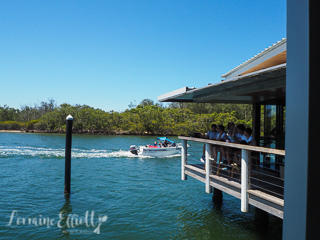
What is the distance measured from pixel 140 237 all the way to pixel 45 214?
4320 mm

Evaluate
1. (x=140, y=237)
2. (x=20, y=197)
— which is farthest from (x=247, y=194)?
(x=20, y=197)

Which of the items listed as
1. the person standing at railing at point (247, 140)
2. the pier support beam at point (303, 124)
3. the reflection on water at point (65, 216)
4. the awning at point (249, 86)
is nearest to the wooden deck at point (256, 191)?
the person standing at railing at point (247, 140)

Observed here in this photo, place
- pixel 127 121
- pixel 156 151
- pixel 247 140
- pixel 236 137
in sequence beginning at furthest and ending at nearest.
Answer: pixel 127 121 → pixel 156 151 → pixel 236 137 → pixel 247 140

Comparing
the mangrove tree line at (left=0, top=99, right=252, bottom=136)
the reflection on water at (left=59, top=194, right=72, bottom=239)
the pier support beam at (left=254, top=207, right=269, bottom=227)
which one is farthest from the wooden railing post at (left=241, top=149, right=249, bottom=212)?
the mangrove tree line at (left=0, top=99, right=252, bottom=136)

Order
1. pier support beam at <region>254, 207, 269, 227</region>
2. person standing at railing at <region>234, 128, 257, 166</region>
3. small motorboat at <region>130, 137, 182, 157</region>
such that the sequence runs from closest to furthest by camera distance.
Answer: person standing at railing at <region>234, 128, 257, 166</region> → pier support beam at <region>254, 207, 269, 227</region> → small motorboat at <region>130, 137, 182, 157</region>

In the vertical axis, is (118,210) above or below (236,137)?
below

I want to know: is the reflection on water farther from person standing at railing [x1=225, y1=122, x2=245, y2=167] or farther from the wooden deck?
person standing at railing [x1=225, y1=122, x2=245, y2=167]

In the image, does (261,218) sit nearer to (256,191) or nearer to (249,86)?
(256,191)

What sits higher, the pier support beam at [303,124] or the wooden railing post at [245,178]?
the pier support beam at [303,124]

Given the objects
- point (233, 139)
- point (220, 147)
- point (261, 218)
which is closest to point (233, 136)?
point (233, 139)

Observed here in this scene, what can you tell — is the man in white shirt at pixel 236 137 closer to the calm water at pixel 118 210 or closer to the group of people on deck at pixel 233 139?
the group of people on deck at pixel 233 139

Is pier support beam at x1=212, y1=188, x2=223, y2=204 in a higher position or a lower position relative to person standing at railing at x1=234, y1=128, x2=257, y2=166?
lower

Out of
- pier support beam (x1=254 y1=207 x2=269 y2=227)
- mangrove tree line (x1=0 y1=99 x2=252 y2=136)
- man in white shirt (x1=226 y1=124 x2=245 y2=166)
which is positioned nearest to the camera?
man in white shirt (x1=226 y1=124 x2=245 y2=166)

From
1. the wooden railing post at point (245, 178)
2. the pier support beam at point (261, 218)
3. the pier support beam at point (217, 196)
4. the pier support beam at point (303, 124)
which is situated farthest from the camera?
the pier support beam at point (217, 196)
